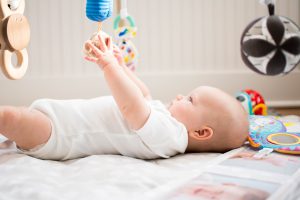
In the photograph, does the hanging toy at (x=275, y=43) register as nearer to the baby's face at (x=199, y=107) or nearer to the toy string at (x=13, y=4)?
the baby's face at (x=199, y=107)

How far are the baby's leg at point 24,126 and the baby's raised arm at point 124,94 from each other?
0.59ft

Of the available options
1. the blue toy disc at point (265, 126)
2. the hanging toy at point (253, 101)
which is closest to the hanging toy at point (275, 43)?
the hanging toy at point (253, 101)

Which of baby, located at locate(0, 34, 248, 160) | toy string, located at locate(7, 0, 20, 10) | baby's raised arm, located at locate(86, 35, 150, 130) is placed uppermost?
toy string, located at locate(7, 0, 20, 10)

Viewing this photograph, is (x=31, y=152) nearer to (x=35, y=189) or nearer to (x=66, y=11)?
(x=35, y=189)

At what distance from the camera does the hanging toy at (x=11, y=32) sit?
908 mm

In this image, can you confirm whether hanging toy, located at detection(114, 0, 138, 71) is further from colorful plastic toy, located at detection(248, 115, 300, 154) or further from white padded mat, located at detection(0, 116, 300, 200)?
white padded mat, located at detection(0, 116, 300, 200)

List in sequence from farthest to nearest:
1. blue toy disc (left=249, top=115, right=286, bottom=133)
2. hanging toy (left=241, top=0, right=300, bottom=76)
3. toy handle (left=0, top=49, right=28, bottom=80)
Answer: hanging toy (left=241, top=0, right=300, bottom=76), blue toy disc (left=249, top=115, right=286, bottom=133), toy handle (left=0, top=49, right=28, bottom=80)

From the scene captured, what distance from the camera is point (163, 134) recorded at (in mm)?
914

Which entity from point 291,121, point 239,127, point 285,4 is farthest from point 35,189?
point 285,4

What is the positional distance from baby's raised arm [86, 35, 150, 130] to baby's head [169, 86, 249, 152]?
123mm

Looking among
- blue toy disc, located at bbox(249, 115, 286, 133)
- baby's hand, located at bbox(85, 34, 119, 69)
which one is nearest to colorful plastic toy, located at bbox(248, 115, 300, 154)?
blue toy disc, located at bbox(249, 115, 286, 133)

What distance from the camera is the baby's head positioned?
37.3 inches

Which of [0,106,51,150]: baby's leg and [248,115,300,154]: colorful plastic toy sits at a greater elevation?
[0,106,51,150]: baby's leg

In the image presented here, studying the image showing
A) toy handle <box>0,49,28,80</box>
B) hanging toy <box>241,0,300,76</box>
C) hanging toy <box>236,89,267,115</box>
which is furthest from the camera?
hanging toy <box>236,89,267,115</box>
